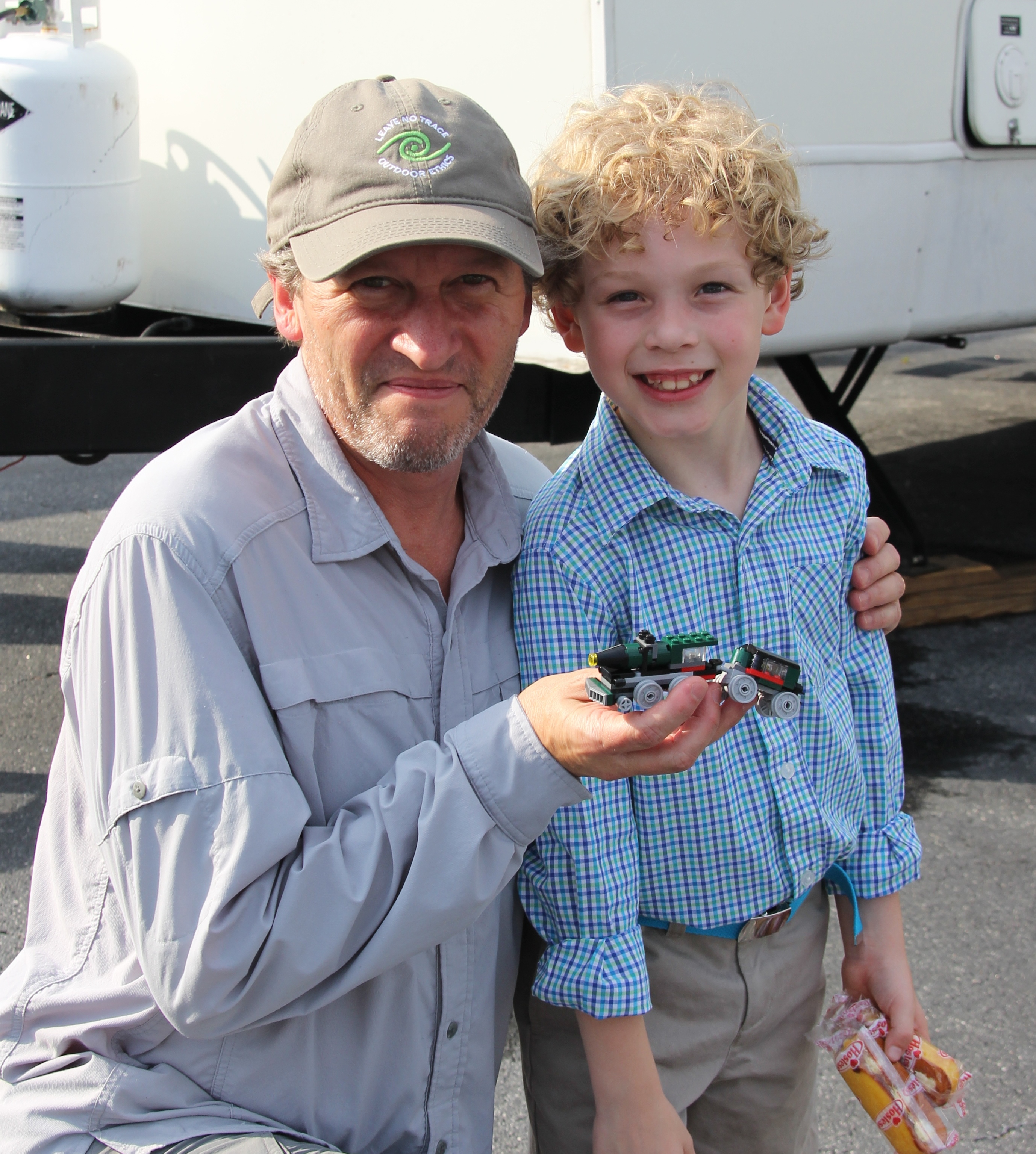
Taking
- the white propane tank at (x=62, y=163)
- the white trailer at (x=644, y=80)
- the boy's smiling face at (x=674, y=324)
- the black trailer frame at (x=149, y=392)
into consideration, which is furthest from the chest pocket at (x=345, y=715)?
the white propane tank at (x=62, y=163)

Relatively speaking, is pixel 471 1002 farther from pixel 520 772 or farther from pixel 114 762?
pixel 114 762

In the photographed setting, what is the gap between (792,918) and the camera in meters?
1.87

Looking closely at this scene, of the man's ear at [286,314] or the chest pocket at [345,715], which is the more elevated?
the man's ear at [286,314]

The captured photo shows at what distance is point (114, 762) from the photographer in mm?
1484

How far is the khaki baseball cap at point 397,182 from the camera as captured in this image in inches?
63.1

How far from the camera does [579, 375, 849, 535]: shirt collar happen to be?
1.77 m

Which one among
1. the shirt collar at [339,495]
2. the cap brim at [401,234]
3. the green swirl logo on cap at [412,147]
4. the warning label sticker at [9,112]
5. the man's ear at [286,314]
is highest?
the warning label sticker at [9,112]

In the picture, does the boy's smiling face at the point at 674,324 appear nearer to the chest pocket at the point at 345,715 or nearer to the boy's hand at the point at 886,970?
the chest pocket at the point at 345,715

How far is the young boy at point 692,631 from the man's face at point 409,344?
19 cm

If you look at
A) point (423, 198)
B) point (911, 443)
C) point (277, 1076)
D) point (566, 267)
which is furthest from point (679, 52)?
point (911, 443)

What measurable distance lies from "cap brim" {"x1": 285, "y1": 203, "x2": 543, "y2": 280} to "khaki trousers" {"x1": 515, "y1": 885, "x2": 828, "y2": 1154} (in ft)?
3.43

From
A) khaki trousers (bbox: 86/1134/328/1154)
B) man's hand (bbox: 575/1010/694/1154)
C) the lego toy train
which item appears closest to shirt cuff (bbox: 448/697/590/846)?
the lego toy train

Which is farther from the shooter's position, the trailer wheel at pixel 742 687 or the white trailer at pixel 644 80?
the white trailer at pixel 644 80

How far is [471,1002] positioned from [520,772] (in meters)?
0.43
